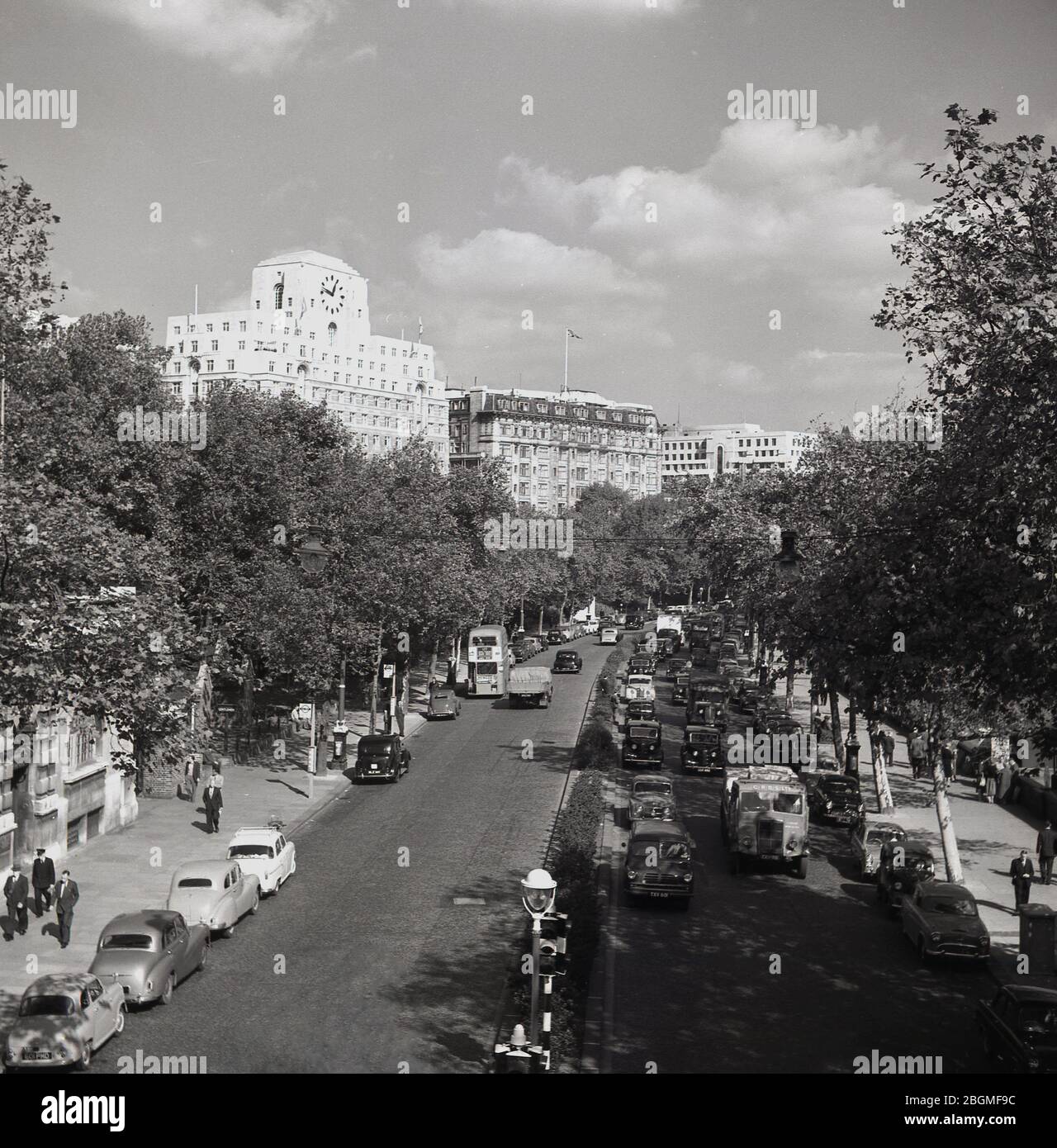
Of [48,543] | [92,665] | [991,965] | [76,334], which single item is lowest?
[991,965]

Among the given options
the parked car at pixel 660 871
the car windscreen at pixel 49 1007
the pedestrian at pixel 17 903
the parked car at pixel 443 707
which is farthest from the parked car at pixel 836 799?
the car windscreen at pixel 49 1007

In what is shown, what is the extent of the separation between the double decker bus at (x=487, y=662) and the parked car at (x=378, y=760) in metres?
21.4

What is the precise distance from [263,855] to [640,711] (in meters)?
23.9

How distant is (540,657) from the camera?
288 ft

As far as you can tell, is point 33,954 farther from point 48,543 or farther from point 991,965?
point 991,965

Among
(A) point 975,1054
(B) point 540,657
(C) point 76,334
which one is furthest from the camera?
(B) point 540,657

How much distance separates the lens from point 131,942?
2141 centimetres

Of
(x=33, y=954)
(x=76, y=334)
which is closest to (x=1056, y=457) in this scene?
(x=33, y=954)

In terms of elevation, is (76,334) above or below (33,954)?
above

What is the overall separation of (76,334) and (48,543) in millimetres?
34164
